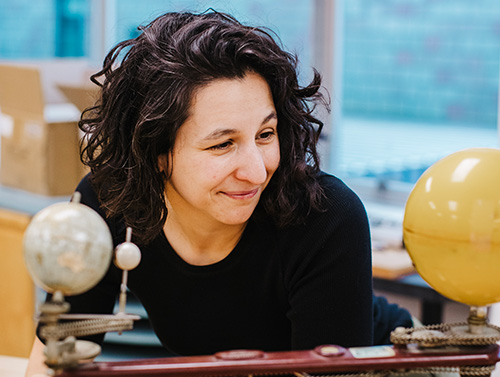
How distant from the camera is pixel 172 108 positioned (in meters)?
1.26

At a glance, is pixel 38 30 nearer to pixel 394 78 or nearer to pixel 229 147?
pixel 394 78

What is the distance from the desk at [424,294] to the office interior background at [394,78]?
1.76 feet

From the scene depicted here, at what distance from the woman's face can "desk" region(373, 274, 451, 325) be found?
1125mm

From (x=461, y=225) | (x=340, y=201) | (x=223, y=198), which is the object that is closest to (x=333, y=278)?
(x=340, y=201)

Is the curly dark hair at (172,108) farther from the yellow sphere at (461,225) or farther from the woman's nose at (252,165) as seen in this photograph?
the yellow sphere at (461,225)

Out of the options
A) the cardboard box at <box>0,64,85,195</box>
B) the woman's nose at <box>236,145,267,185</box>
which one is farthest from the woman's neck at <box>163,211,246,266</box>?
the cardboard box at <box>0,64,85,195</box>

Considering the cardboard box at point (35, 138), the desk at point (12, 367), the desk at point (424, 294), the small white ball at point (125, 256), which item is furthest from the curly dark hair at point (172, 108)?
the cardboard box at point (35, 138)

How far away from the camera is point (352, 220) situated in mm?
1352

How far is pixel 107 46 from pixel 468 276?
3.49 meters

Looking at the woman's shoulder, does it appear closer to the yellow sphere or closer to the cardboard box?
the yellow sphere

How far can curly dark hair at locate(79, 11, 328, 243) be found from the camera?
1264 millimetres

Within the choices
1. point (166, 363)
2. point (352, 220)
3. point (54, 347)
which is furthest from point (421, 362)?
point (352, 220)

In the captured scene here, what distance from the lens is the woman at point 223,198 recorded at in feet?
4.07

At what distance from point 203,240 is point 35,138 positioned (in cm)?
156
